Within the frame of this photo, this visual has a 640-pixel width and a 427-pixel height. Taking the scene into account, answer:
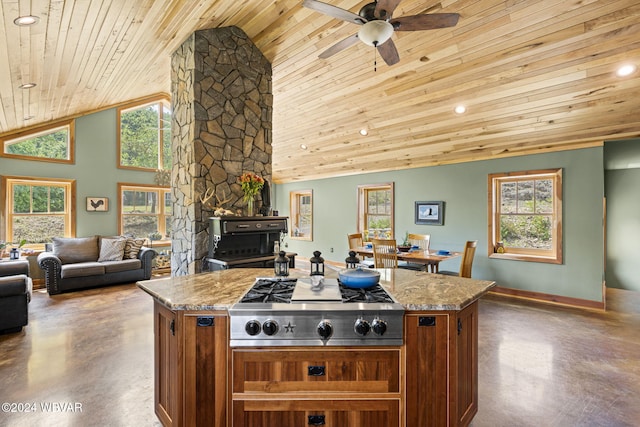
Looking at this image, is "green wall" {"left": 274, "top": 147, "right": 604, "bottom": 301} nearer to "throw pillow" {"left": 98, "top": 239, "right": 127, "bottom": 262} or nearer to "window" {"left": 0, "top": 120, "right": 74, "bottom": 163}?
"throw pillow" {"left": 98, "top": 239, "right": 127, "bottom": 262}

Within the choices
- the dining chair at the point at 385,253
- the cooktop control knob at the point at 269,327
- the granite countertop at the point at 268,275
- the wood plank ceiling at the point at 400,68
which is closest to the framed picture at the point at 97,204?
the wood plank ceiling at the point at 400,68

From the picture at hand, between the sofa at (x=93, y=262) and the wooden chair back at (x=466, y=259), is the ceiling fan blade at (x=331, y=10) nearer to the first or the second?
the wooden chair back at (x=466, y=259)

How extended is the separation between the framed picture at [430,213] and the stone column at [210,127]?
3.45m

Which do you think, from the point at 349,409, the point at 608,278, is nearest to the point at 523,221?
the point at 608,278

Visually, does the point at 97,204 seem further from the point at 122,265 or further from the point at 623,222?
the point at 623,222

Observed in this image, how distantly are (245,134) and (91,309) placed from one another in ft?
11.3

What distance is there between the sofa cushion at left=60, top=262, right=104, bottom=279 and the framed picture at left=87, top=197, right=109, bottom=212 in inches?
49.8

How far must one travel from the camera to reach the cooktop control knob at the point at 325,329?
159 cm

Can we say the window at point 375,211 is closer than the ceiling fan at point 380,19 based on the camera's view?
No

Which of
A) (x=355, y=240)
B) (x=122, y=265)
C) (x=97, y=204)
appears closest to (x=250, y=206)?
(x=355, y=240)

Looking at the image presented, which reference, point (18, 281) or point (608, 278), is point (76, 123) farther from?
point (608, 278)

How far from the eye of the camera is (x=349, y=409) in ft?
5.39

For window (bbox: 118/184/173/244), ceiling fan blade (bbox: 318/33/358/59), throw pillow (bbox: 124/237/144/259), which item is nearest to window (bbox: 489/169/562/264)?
ceiling fan blade (bbox: 318/33/358/59)

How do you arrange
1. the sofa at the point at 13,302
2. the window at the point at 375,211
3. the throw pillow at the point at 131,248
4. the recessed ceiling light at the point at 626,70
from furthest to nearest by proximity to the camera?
the window at the point at 375,211
the throw pillow at the point at 131,248
the sofa at the point at 13,302
the recessed ceiling light at the point at 626,70
